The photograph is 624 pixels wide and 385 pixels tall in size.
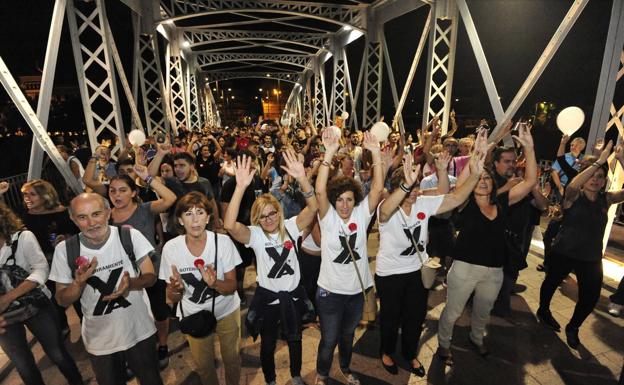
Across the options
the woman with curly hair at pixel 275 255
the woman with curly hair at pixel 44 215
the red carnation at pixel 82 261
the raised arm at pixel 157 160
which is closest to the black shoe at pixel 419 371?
the woman with curly hair at pixel 275 255

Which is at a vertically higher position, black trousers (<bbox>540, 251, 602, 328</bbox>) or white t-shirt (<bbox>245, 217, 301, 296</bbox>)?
white t-shirt (<bbox>245, 217, 301, 296</bbox>)

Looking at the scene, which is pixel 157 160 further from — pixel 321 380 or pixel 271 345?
pixel 321 380

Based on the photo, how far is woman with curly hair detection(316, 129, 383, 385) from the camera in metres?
2.75

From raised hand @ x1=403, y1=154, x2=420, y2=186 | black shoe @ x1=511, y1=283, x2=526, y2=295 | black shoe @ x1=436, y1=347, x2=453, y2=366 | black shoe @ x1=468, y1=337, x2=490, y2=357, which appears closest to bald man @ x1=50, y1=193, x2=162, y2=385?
raised hand @ x1=403, y1=154, x2=420, y2=186

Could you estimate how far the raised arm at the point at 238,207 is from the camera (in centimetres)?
256

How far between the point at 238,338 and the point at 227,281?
1.84 feet

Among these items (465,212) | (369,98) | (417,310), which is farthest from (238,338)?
(369,98)

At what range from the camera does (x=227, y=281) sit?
2.53 meters

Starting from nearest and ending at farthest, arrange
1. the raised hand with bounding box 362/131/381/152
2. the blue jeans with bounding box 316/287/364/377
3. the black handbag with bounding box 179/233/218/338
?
the black handbag with bounding box 179/233/218/338, the blue jeans with bounding box 316/287/364/377, the raised hand with bounding box 362/131/381/152

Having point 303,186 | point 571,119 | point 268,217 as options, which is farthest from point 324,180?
point 571,119

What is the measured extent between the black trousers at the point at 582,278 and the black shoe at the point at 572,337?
0.04 meters

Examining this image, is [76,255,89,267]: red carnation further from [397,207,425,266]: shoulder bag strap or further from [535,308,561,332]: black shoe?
[535,308,561,332]: black shoe

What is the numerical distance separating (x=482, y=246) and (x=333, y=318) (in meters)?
1.54

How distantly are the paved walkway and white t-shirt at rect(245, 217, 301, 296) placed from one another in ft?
3.80
